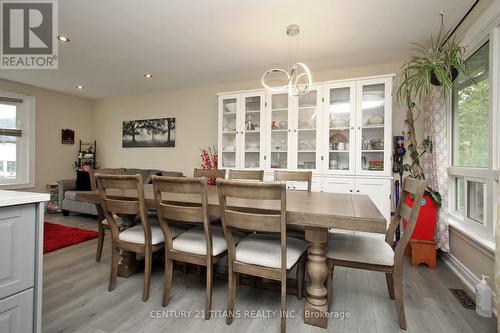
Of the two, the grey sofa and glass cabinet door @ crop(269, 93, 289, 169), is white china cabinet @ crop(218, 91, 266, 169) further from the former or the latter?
the grey sofa

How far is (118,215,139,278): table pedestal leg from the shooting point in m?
2.28

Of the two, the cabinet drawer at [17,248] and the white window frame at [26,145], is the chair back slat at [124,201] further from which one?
the white window frame at [26,145]

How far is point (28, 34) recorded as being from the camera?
268 centimetres

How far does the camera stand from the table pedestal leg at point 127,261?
2281mm

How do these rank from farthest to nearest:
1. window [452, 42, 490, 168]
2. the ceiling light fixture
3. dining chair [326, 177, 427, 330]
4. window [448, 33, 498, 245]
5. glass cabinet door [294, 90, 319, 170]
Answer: glass cabinet door [294, 90, 319, 170] < the ceiling light fixture < window [452, 42, 490, 168] < window [448, 33, 498, 245] < dining chair [326, 177, 427, 330]

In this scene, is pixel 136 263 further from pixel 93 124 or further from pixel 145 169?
pixel 93 124

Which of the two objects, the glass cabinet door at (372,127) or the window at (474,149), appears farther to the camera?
the glass cabinet door at (372,127)

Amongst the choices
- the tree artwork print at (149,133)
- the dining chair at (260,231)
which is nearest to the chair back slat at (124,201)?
the dining chair at (260,231)

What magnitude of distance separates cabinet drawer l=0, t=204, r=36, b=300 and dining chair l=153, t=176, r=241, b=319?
701 mm

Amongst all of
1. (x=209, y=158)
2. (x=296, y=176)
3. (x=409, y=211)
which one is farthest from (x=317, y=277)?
(x=209, y=158)

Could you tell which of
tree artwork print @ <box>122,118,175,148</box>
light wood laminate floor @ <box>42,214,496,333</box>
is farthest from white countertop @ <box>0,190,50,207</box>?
tree artwork print @ <box>122,118,175,148</box>

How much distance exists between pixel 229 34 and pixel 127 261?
8.12ft

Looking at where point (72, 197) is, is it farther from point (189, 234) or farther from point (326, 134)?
point (326, 134)

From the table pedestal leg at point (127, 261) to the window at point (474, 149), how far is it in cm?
294
